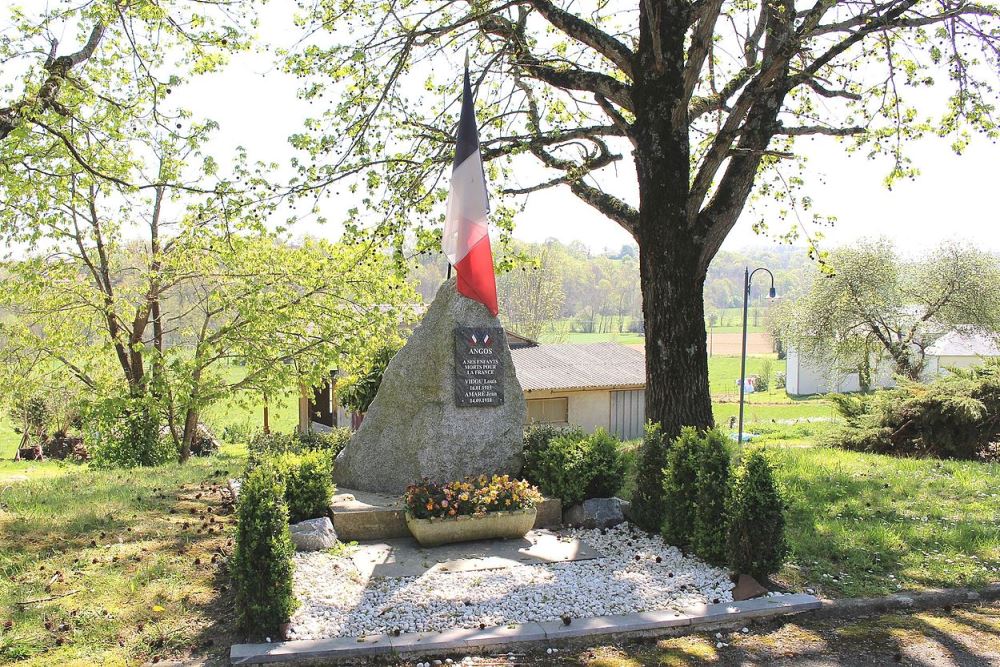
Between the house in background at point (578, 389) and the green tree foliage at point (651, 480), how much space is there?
67.8 ft

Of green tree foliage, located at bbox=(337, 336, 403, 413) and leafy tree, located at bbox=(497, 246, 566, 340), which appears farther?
leafy tree, located at bbox=(497, 246, 566, 340)

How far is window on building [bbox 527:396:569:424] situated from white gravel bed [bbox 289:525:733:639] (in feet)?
75.6

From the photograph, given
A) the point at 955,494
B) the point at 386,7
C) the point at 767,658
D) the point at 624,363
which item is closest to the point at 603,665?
the point at 767,658

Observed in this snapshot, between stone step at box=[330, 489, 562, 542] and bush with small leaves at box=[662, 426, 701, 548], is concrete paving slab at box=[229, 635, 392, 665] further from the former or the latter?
bush with small leaves at box=[662, 426, 701, 548]

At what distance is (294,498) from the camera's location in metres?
7.46

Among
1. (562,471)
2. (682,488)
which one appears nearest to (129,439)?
(562,471)

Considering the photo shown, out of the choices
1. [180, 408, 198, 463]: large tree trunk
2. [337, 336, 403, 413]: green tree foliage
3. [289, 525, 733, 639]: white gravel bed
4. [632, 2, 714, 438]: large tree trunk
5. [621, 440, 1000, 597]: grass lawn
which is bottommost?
[180, 408, 198, 463]: large tree trunk

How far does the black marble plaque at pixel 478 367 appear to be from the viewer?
8.43 meters

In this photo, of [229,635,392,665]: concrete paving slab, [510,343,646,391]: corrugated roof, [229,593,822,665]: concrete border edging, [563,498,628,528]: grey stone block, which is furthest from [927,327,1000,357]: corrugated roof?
[229,635,392,665]: concrete paving slab

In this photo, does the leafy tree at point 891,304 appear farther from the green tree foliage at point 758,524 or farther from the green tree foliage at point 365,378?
the green tree foliage at point 758,524

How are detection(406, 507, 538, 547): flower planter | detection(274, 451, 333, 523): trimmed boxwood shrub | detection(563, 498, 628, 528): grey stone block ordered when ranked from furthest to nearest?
1. detection(563, 498, 628, 528): grey stone block
2. detection(274, 451, 333, 523): trimmed boxwood shrub
3. detection(406, 507, 538, 547): flower planter

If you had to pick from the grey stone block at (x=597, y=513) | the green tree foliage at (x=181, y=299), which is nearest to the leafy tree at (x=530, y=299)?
the green tree foliage at (x=181, y=299)

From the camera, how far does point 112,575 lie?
6.28m

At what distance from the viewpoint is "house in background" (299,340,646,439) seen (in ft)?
98.4
